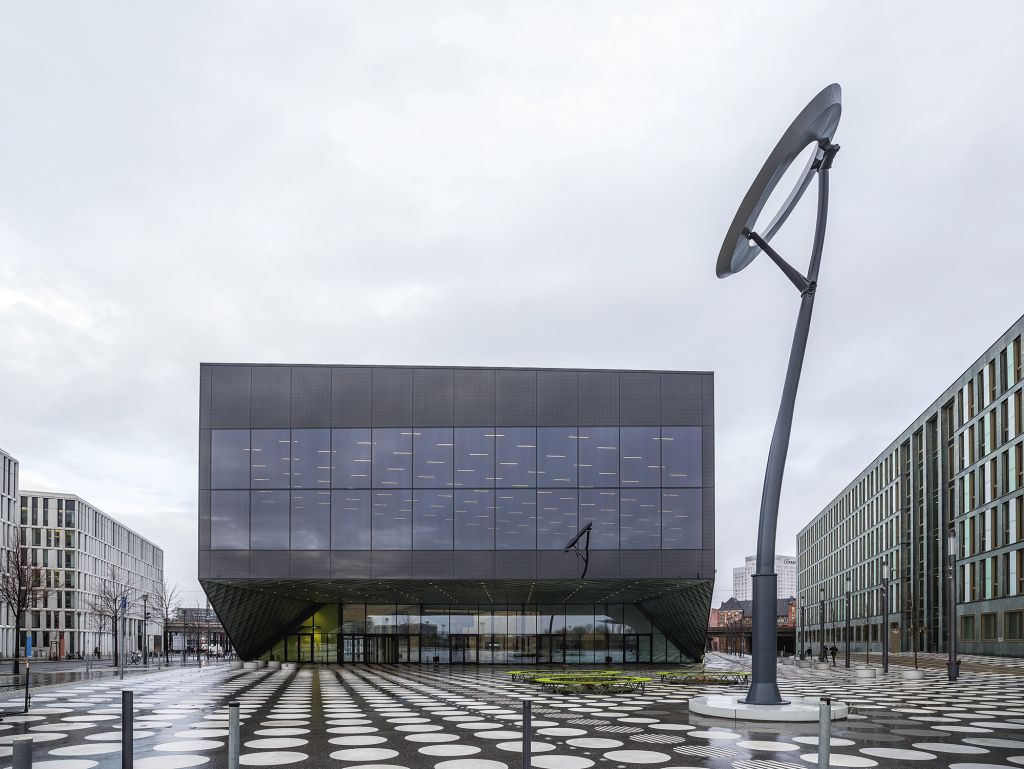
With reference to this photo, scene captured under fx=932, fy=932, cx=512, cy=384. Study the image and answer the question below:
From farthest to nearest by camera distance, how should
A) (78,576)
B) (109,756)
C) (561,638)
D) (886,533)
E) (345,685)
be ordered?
1. (78,576)
2. (886,533)
3. (561,638)
4. (345,685)
5. (109,756)

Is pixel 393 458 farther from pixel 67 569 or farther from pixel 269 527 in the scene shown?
pixel 67 569

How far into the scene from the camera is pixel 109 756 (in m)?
12.1

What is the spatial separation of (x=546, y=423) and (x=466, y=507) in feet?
15.6

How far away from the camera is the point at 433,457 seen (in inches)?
1510

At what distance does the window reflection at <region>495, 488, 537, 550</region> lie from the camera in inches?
1500

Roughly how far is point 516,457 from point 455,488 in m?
2.80

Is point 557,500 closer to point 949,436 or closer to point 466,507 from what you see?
point 466,507

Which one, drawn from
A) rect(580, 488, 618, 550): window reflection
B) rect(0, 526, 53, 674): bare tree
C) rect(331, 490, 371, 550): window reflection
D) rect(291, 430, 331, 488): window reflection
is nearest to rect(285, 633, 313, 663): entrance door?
rect(0, 526, 53, 674): bare tree

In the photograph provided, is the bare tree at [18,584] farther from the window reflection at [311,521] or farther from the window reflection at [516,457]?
the window reflection at [516,457]

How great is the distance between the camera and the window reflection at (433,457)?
38.2 meters

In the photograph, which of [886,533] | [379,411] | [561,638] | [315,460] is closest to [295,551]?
[315,460]

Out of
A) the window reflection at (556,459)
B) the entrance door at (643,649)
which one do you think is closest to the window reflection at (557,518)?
the window reflection at (556,459)

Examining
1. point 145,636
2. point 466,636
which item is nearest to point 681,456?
point 466,636

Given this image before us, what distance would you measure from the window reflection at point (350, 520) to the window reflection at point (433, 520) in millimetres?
2052
